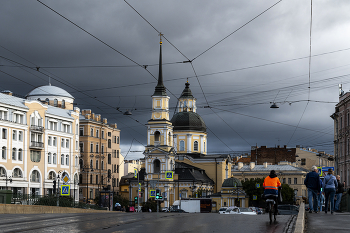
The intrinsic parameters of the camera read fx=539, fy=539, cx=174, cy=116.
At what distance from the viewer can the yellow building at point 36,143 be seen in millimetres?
64438

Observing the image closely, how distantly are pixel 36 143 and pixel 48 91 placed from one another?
49.8 ft

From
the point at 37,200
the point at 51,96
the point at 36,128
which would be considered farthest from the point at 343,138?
the point at 51,96

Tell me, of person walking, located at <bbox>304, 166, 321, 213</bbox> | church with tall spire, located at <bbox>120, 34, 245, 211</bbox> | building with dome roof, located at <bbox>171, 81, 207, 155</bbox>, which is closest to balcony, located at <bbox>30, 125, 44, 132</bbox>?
church with tall spire, located at <bbox>120, 34, 245, 211</bbox>

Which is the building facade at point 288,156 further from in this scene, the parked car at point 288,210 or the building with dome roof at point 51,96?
the parked car at point 288,210

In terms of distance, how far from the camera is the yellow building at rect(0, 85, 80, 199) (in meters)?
64.4

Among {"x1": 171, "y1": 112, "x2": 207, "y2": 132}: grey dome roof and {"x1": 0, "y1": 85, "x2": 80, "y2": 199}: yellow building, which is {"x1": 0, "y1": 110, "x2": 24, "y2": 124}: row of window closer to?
{"x1": 0, "y1": 85, "x2": 80, "y2": 199}: yellow building

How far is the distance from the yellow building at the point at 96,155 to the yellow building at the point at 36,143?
8.97 meters

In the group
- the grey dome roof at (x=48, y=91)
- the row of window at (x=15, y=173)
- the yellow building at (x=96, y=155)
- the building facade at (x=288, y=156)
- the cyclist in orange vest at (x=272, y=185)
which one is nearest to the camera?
the cyclist in orange vest at (x=272, y=185)

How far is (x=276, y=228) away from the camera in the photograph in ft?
45.8

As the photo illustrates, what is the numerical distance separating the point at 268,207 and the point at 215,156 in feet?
321

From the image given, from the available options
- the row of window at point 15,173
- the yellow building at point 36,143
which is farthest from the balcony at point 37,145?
the row of window at point 15,173

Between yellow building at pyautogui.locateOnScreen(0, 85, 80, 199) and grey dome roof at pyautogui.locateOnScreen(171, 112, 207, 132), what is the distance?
36.1 m

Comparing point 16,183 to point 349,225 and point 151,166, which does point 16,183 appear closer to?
point 151,166

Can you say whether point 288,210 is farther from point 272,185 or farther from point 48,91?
point 48,91
